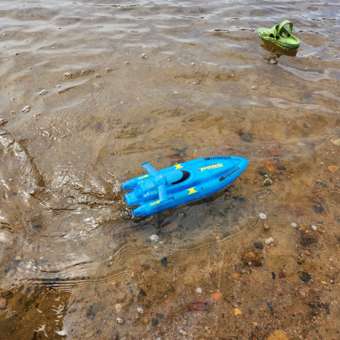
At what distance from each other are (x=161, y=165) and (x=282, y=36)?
634cm

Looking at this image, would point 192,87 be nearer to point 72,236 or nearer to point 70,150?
point 70,150

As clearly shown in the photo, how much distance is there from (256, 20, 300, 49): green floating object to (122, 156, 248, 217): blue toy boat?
5.87 metres

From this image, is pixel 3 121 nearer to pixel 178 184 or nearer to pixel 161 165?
pixel 161 165

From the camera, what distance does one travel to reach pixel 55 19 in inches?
417

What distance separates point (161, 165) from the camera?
5.70 m

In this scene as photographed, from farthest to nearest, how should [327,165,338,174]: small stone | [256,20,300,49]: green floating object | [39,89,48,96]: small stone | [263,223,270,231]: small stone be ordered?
[256,20,300,49]: green floating object, [39,89,48,96]: small stone, [327,165,338,174]: small stone, [263,223,270,231]: small stone

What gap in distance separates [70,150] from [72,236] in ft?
6.38

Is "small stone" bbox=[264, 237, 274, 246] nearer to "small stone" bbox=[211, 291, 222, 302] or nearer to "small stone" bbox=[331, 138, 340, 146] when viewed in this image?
"small stone" bbox=[211, 291, 222, 302]

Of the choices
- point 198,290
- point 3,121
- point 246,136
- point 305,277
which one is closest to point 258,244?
point 305,277

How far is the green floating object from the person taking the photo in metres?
9.27

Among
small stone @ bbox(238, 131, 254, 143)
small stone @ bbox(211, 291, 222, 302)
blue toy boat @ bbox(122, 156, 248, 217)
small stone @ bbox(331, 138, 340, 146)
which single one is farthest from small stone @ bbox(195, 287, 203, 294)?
small stone @ bbox(331, 138, 340, 146)

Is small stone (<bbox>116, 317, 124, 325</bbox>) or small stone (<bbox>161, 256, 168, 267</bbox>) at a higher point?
small stone (<bbox>161, 256, 168, 267</bbox>)

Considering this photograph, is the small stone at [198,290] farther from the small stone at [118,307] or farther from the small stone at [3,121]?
the small stone at [3,121]

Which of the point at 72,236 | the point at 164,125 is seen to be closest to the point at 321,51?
the point at 164,125
